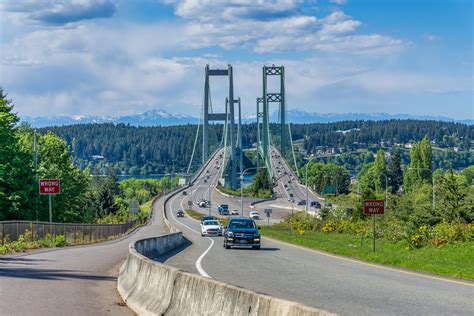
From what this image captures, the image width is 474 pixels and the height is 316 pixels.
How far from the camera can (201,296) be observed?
36.5ft

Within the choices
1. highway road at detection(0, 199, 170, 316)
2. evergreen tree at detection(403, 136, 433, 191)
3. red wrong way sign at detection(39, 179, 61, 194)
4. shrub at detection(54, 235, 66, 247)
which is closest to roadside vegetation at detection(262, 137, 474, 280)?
highway road at detection(0, 199, 170, 316)

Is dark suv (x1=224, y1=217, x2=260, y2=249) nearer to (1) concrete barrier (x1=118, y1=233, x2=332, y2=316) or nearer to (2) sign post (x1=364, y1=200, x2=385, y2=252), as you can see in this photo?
(2) sign post (x1=364, y1=200, x2=385, y2=252)

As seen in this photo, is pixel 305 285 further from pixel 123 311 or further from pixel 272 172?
pixel 272 172

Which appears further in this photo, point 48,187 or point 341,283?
point 48,187

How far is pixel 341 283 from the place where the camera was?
792 inches

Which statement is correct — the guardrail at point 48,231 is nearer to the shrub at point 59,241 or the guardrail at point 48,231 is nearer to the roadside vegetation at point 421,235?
the shrub at point 59,241

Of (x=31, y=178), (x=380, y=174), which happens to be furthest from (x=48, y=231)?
(x=380, y=174)

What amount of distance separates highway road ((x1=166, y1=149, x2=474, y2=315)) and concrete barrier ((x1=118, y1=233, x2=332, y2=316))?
2.76 meters

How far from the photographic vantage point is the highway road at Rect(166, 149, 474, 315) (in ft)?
50.3

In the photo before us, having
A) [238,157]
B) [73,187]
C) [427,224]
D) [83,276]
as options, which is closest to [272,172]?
[238,157]

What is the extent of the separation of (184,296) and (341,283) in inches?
348

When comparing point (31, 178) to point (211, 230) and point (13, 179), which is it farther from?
point (211, 230)

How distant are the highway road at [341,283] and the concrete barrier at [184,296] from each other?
276 cm

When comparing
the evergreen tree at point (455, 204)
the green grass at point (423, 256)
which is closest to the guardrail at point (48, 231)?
the green grass at point (423, 256)
